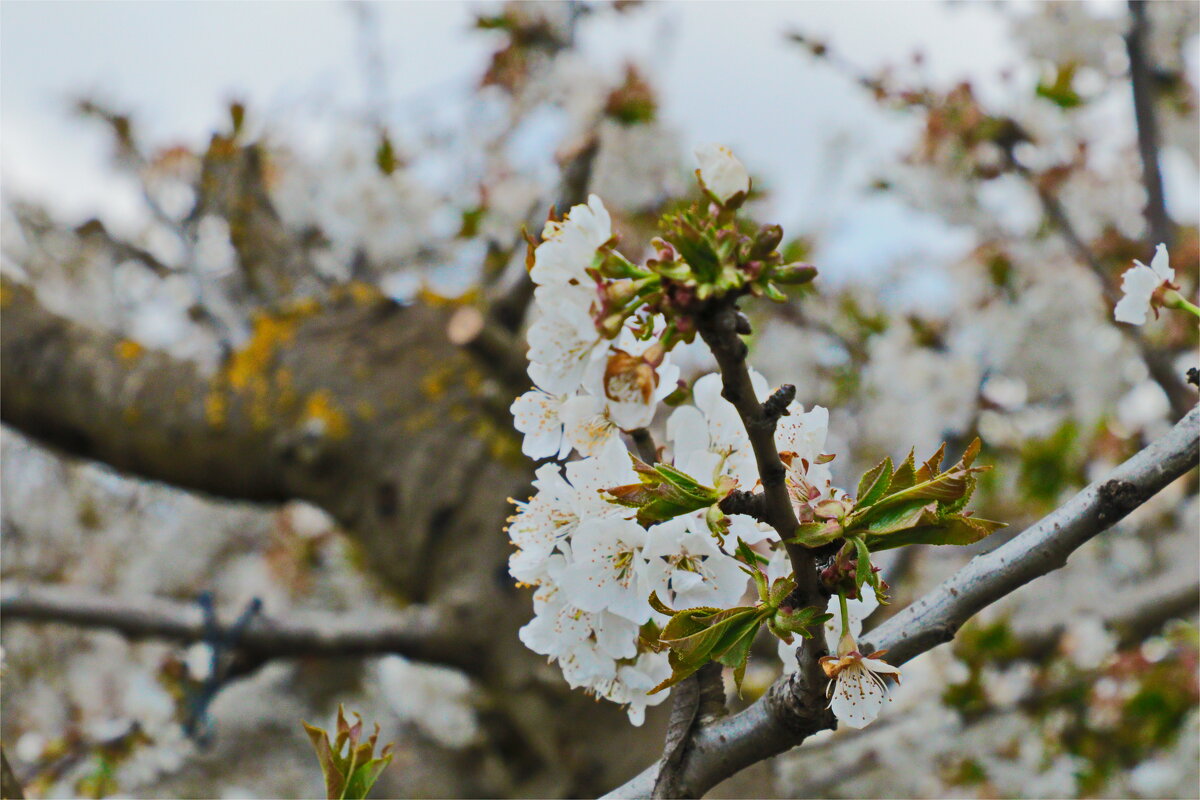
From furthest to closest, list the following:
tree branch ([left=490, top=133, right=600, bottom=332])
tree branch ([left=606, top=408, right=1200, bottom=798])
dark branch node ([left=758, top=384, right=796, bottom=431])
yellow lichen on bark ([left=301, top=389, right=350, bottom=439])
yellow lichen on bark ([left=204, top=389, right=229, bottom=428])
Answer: yellow lichen on bark ([left=204, top=389, right=229, bottom=428]), yellow lichen on bark ([left=301, top=389, right=350, bottom=439]), tree branch ([left=490, top=133, right=600, bottom=332]), tree branch ([left=606, top=408, right=1200, bottom=798]), dark branch node ([left=758, top=384, right=796, bottom=431])

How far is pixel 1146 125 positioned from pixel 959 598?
223 cm

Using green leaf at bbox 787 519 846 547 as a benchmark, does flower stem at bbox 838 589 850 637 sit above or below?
below

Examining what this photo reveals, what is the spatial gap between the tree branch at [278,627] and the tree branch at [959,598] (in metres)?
1.16

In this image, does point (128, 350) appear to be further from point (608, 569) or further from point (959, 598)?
point (959, 598)

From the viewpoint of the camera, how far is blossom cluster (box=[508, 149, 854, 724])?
564mm

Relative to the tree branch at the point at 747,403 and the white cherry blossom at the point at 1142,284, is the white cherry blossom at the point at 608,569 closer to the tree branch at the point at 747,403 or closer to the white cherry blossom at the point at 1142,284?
the tree branch at the point at 747,403

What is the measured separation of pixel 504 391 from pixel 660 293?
1561mm

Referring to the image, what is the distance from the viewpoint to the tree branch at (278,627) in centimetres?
177

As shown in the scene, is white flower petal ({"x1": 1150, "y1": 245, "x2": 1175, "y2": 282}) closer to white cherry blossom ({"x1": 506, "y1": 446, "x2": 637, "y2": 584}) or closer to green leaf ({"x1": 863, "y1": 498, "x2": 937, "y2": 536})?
green leaf ({"x1": 863, "y1": 498, "x2": 937, "y2": 536})

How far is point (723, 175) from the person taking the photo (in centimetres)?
55

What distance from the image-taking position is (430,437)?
7.01 feet

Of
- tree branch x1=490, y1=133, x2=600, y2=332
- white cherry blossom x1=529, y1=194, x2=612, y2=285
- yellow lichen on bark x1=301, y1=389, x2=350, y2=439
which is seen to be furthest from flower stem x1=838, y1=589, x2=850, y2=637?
yellow lichen on bark x1=301, y1=389, x2=350, y2=439

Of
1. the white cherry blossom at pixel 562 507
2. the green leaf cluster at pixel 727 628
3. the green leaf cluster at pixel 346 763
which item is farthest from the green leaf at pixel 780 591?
the green leaf cluster at pixel 346 763

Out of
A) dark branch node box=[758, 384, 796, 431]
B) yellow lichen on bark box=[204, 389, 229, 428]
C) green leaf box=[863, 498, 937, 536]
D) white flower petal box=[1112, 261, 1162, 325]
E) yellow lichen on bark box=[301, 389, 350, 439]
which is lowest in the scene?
green leaf box=[863, 498, 937, 536]
